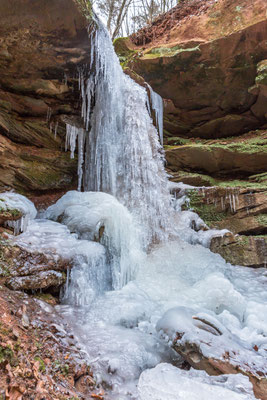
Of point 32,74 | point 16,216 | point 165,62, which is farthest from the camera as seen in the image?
point 165,62

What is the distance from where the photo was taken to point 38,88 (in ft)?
22.1

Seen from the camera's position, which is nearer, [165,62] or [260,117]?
[165,62]

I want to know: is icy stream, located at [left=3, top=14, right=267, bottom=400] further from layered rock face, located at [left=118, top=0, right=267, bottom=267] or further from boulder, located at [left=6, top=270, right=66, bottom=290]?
layered rock face, located at [left=118, top=0, right=267, bottom=267]

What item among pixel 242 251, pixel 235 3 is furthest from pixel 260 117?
pixel 242 251

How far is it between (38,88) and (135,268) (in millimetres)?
5426

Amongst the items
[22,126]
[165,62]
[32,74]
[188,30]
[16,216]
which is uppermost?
[188,30]

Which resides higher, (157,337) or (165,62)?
(165,62)

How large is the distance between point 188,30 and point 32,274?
1131 cm

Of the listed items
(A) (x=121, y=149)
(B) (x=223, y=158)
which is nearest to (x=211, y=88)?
(B) (x=223, y=158)

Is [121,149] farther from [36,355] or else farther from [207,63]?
[36,355]

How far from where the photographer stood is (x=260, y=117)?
36.0 ft

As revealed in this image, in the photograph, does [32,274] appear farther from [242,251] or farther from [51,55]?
[51,55]

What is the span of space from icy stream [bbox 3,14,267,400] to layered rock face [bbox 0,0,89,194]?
0.45 meters

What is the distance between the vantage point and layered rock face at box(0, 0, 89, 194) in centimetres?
531
